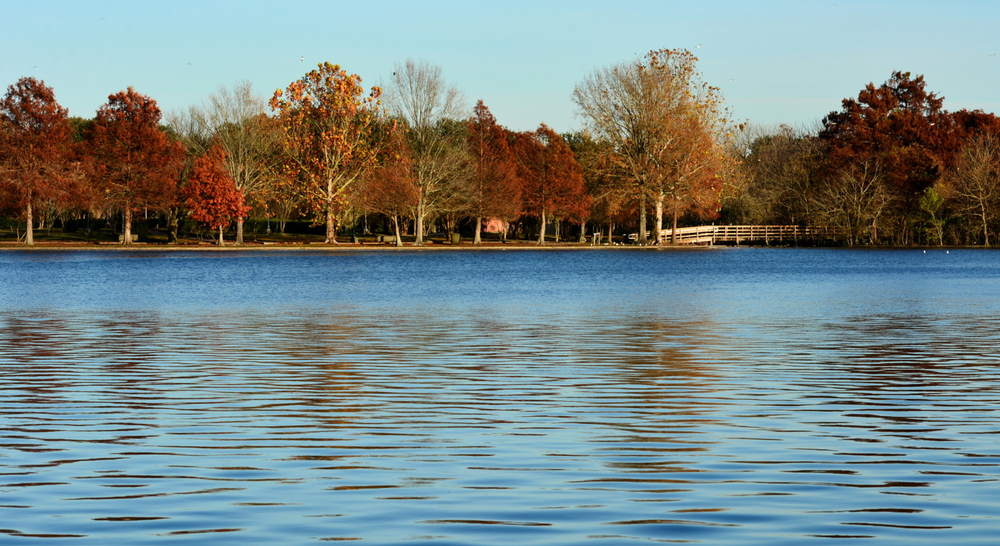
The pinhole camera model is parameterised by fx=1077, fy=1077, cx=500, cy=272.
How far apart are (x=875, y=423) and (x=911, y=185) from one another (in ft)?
338

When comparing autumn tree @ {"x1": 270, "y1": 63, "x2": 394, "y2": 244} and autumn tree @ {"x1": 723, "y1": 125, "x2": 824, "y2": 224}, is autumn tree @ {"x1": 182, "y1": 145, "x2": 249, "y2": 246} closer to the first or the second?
autumn tree @ {"x1": 270, "y1": 63, "x2": 394, "y2": 244}

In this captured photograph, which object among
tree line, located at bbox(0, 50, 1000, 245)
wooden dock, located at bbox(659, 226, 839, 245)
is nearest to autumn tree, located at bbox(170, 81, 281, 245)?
tree line, located at bbox(0, 50, 1000, 245)

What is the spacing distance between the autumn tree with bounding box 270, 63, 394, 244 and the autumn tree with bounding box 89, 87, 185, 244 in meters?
10.4

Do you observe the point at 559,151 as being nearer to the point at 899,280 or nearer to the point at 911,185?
the point at 911,185

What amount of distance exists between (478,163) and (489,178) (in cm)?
218

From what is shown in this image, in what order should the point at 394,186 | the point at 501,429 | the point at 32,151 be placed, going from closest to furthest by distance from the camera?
the point at 501,429
the point at 32,151
the point at 394,186

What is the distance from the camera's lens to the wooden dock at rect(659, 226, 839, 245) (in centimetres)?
11606

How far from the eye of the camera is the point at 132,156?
9212cm

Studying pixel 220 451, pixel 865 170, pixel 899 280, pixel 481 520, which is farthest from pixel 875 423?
pixel 865 170

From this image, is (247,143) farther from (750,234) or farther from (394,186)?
(750,234)

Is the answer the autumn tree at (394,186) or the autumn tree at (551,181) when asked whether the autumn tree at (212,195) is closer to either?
the autumn tree at (394,186)

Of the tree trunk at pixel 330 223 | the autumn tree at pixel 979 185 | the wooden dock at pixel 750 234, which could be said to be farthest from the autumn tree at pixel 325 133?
the autumn tree at pixel 979 185

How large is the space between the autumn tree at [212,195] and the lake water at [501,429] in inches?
2698

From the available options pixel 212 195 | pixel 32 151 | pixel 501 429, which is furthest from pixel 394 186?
pixel 501 429
